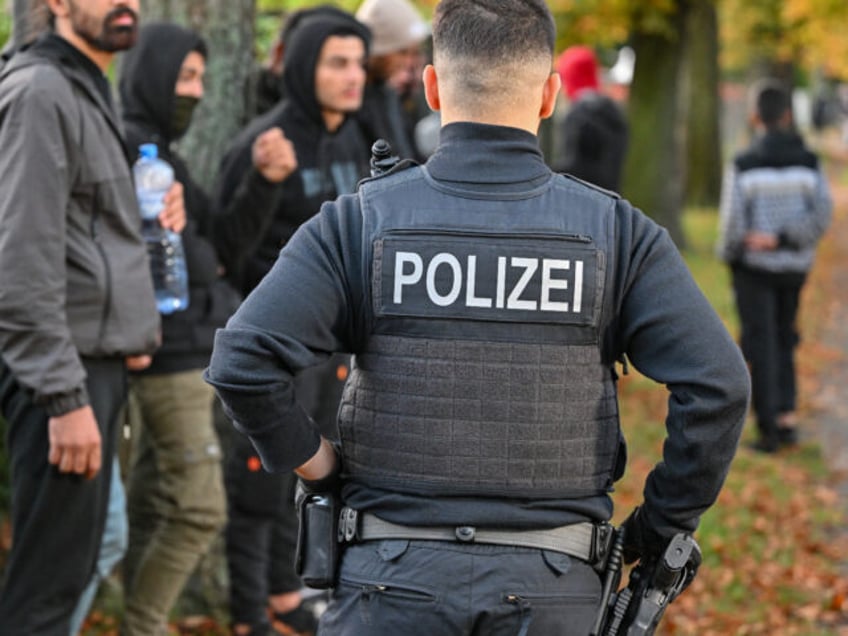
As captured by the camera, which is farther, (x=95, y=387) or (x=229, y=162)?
(x=229, y=162)

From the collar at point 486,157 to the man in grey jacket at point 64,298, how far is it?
1.44 m

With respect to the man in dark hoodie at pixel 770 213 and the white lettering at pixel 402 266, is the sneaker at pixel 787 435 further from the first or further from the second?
the white lettering at pixel 402 266

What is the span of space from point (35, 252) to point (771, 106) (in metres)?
6.65

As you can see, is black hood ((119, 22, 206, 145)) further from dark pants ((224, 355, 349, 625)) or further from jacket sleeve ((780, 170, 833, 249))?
jacket sleeve ((780, 170, 833, 249))

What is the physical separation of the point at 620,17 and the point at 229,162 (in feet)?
52.3

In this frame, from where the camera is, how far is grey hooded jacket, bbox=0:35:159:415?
4070 millimetres

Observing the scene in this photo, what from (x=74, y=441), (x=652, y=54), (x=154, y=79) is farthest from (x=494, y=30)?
(x=652, y=54)

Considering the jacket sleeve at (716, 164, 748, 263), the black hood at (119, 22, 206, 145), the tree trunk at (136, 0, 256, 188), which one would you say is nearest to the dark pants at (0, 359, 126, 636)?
the black hood at (119, 22, 206, 145)

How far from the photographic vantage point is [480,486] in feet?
10.1

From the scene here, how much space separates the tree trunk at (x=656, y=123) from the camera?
21.8m

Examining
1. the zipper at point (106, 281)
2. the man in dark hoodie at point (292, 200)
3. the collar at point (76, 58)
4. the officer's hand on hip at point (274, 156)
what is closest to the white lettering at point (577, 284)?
the zipper at point (106, 281)

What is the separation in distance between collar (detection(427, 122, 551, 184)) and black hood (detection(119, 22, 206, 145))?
2.32m

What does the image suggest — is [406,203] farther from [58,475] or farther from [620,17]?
Answer: [620,17]

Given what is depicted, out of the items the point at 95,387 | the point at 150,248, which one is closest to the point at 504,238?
the point at 95,387
